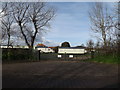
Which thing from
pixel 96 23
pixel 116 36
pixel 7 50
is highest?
pixel 96 23

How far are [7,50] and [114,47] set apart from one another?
12.0 meters

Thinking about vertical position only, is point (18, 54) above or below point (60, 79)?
above

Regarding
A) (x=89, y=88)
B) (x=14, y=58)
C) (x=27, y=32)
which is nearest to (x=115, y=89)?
(x=89, y=88)

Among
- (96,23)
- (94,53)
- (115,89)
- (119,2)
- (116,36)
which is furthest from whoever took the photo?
(96,23)

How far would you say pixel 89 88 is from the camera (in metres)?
5.33

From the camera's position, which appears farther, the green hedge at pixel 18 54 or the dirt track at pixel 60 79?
the green hedge at pixel 18 54

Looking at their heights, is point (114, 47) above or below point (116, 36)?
below

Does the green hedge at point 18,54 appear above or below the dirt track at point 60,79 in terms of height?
above

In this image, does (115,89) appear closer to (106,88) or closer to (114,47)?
(106,88)

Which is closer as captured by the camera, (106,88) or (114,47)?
(106,88)

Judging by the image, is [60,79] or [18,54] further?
[18,54]

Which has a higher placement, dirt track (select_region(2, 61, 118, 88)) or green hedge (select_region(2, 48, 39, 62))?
green hedge (select_region(2, 48, 39, 62))

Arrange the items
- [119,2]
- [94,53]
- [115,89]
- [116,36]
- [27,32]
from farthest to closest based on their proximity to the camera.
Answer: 1. [27,32]
2. [94,53]
3. [116,36]
4. [119,2]
5. [115,89]

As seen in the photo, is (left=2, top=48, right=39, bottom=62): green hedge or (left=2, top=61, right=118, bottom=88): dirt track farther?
(left=2, top=48, right=39, bottom=62): green hedge
